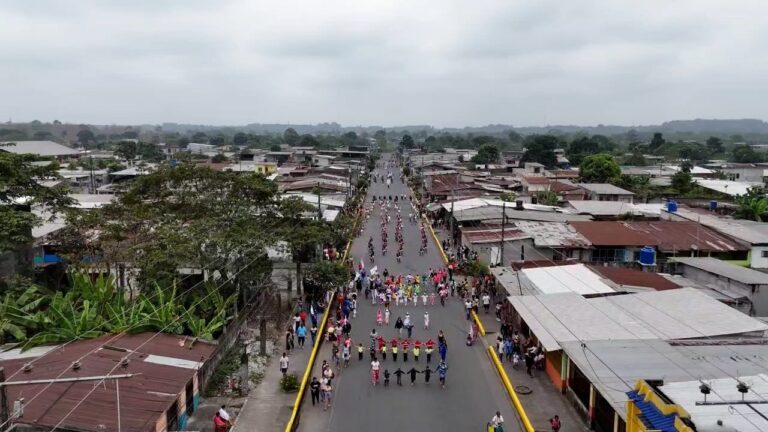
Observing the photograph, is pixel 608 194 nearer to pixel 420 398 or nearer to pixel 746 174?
pixel 746 174

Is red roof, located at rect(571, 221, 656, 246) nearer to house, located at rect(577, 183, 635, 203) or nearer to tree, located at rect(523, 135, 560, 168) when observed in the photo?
house, located at rect(577, 183, 635, 203)

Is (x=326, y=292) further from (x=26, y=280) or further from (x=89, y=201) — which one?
(x=89, y=201)

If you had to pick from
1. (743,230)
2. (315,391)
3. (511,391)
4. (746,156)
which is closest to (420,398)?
(511,391)

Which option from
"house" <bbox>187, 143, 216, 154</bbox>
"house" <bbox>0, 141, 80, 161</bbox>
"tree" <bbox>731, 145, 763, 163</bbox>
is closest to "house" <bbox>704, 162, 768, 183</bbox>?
"tree" <bbox>731, 145, 763, 163</bbox>

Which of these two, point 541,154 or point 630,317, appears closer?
point 630,317

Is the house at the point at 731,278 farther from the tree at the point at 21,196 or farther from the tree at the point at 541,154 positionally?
the tree at the point at 541,154

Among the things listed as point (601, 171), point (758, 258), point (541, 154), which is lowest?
point (758, 258)
